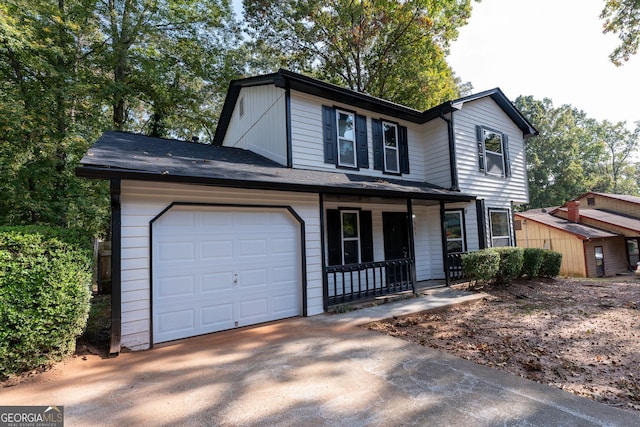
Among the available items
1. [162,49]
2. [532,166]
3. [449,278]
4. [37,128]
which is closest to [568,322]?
[449,278]

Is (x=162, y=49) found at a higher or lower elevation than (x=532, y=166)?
higher

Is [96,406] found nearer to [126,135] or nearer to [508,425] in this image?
[508,425]

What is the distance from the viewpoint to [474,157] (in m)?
10.3

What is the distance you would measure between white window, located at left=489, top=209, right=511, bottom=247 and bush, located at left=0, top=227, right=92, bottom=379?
11.2 meters

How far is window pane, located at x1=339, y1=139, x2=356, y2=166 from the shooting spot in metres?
8.49

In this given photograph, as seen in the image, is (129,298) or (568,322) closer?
(129,298)

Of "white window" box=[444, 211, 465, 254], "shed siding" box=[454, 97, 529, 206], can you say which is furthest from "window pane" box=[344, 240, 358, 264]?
"shed siding" box=[454, 97, 529, 206]

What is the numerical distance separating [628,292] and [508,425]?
9440mm

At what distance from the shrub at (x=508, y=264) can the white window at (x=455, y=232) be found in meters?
1.24

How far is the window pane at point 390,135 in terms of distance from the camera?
31.3 ft

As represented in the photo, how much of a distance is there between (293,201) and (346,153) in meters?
3.08

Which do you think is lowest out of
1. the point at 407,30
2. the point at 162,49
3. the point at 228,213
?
the point at 228,213

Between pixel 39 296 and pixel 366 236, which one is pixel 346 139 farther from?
pixel 39 296

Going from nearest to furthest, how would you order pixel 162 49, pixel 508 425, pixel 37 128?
pixel 508 425 < pixel 37 128 < pixel 162 49
